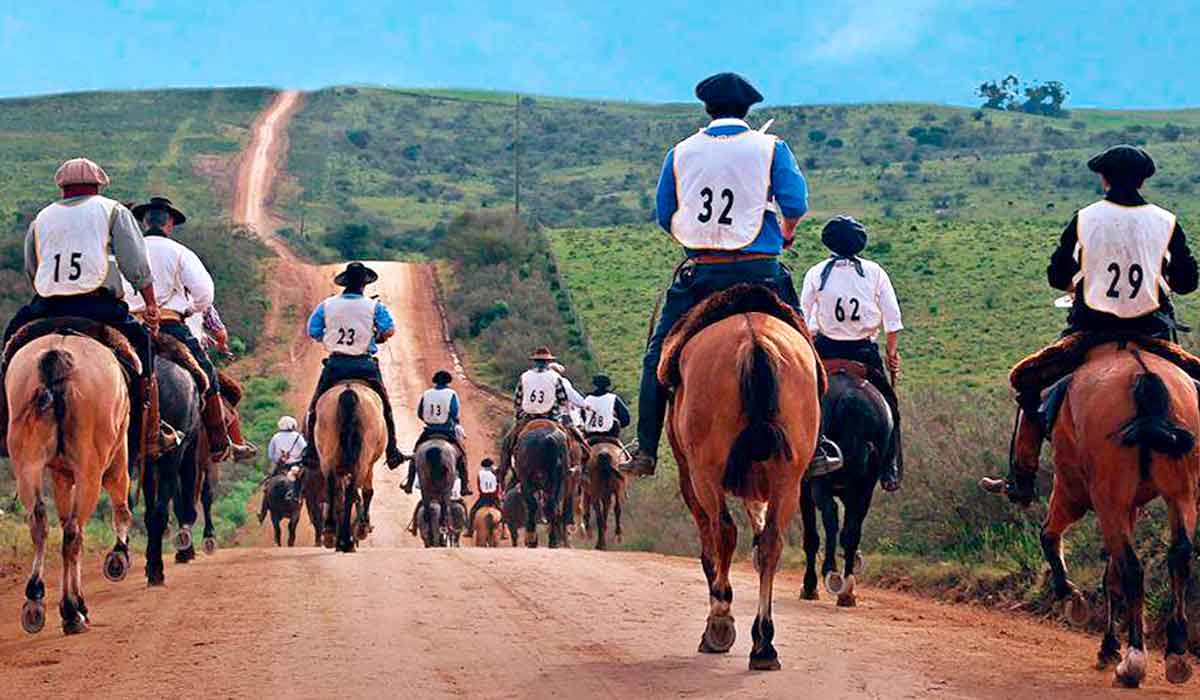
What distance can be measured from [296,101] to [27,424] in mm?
121758

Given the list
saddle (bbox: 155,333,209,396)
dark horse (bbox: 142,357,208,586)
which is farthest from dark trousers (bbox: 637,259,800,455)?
saddle (bbox: 155,333,209,396)

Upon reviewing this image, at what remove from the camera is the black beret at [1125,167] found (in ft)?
36.1

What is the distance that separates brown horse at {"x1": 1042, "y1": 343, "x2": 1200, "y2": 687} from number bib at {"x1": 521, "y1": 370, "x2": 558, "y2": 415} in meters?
16.2

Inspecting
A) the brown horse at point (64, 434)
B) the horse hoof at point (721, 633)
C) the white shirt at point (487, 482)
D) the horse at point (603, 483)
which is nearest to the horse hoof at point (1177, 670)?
the horse hoof at point (721, 633)

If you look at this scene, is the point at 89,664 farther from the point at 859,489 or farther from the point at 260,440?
the point at 260,440

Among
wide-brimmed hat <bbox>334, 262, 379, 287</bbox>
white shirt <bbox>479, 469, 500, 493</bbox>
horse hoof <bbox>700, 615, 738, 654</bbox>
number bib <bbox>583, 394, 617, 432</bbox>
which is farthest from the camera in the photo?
white shirt <bbox>479, 469, 500, 493</bbox>

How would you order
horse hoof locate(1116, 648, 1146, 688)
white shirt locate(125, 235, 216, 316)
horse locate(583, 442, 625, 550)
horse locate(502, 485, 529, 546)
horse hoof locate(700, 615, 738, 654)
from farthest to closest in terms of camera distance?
horse locate(502, 485, 529, 546)
horse locate(583, 442, 625, 550)
white shirt locate(125, 235, 216, 316)
horse hoof locate(700, 615, 738, 654)
horse hoof locate(1116, 648, 1146, 688)

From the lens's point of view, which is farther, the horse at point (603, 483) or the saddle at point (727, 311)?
the horse at point (603, 483)

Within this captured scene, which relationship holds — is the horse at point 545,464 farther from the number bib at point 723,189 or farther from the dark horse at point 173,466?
the number bib at point 723,189

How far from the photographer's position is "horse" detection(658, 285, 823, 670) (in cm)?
997

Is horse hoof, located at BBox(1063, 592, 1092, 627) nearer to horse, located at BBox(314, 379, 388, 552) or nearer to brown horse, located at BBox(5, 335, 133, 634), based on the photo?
brown horse, located at BBox(5, 335, 133, 634)

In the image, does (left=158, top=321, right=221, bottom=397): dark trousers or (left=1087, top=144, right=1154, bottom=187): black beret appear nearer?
(left=1087, top=144, right=1154, bottom=187): black beret

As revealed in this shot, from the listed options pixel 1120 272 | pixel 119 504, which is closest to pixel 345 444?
pixel 119 504

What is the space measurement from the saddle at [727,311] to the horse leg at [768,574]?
0.91m
